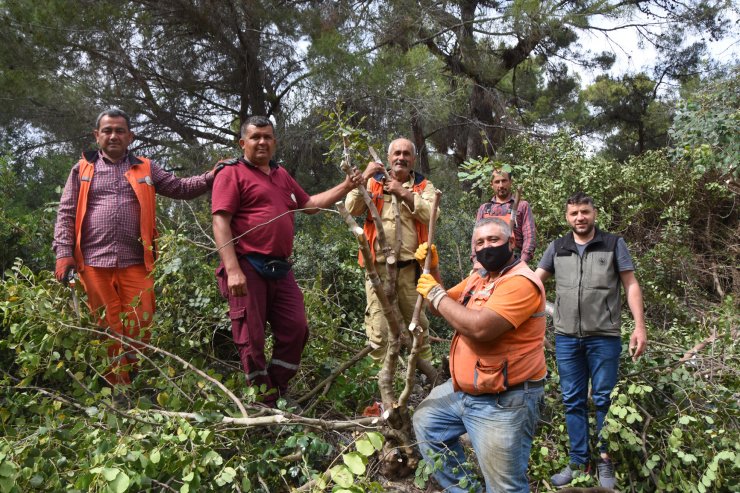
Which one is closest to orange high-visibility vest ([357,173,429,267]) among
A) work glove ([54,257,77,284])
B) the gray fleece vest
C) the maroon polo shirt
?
the maroon polo shirt

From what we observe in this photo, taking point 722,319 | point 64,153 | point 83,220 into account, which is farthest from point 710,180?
point 64,153

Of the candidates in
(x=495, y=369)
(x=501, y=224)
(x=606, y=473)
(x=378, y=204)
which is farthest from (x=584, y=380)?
(x=378, y=204)

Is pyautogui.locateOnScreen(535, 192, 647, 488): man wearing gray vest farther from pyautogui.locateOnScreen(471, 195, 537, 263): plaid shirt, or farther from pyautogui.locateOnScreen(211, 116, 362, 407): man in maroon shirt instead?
pyautogui.locateOnScreen(211, 116, 362, 407): man in maroon shirt

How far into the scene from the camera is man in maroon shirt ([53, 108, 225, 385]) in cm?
340

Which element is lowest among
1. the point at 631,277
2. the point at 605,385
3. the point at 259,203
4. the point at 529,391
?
the point at 605,385

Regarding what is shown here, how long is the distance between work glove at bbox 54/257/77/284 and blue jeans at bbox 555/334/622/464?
2970 mm

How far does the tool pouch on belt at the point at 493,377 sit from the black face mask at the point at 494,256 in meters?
0.44

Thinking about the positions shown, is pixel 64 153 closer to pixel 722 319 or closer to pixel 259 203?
pixel 259 203

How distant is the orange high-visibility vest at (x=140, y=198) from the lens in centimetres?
341

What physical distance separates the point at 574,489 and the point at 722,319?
9.29ft

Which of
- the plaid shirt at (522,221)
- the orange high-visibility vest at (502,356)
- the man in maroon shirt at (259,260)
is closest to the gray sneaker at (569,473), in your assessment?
the orange high-visibility vest at (502,356)

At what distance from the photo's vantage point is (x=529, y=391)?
2490mm

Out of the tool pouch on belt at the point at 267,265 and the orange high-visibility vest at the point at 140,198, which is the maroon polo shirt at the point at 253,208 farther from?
the orange high-visibility vest at the point at 140,198

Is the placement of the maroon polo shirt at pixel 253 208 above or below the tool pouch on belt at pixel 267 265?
above
